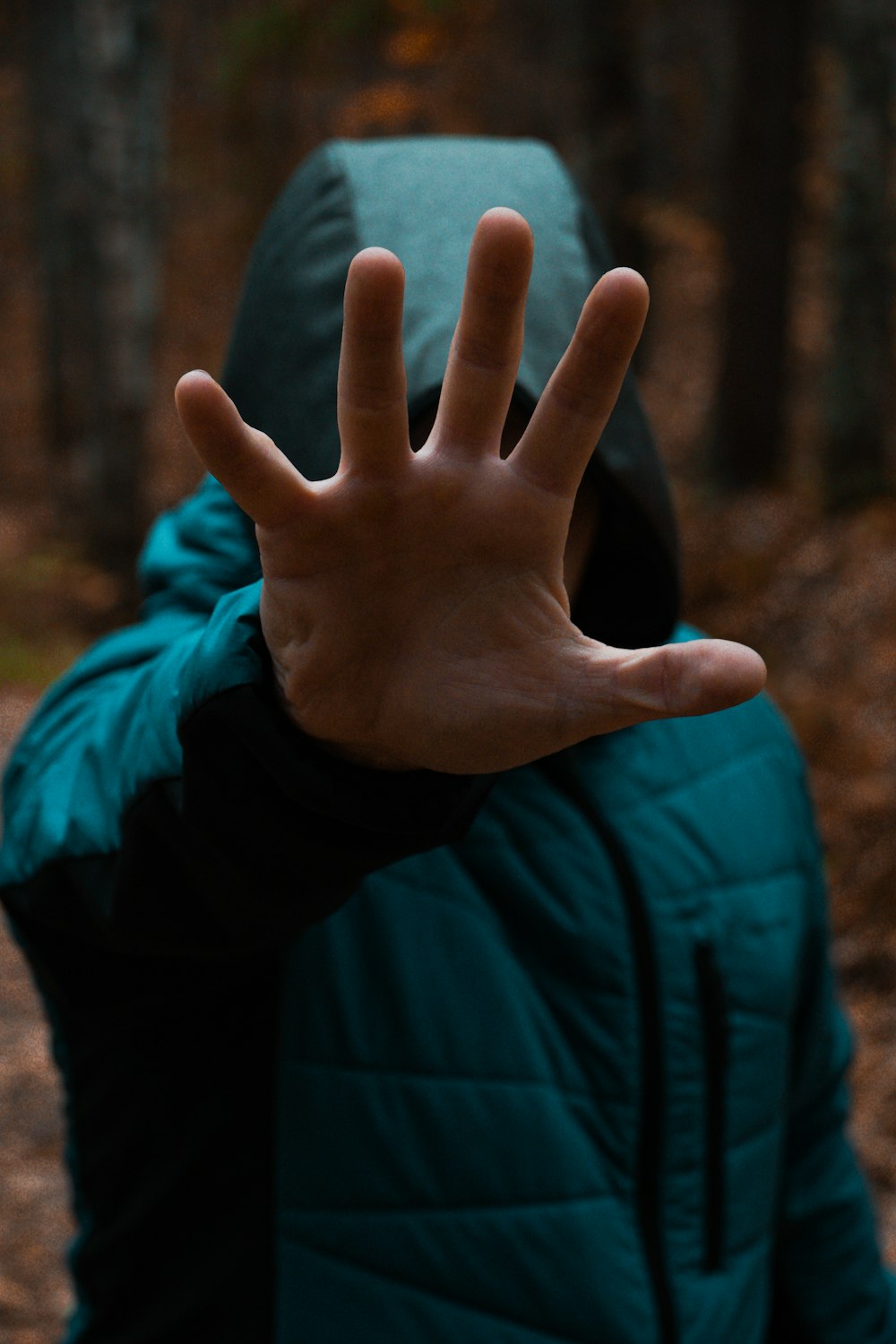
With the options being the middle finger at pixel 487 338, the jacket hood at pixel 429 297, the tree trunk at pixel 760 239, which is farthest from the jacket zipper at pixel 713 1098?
the tree trunk at pixel 760 239

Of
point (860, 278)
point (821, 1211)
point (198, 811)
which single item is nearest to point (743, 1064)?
point (821, 1211)

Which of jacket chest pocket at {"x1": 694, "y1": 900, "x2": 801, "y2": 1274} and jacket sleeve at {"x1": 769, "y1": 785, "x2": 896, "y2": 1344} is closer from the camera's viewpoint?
jacket chest pocket at {"x1": 694, "y1": 900, "x2": 801, "y2": 1274}

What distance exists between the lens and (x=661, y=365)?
645 inches

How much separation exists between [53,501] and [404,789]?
1328 cm

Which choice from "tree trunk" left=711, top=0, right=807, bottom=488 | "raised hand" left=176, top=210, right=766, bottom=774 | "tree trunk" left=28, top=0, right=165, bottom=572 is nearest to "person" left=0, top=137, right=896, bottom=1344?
"raised hand" left=176, top=210, right=766, bottom=774

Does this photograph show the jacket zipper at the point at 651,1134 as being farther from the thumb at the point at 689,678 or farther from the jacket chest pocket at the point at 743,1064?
the thumb at the point at 689,678

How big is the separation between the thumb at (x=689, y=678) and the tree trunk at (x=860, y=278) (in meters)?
8.25

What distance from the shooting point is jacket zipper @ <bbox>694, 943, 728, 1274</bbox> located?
172cm

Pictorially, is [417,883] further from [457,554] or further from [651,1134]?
[457,554]

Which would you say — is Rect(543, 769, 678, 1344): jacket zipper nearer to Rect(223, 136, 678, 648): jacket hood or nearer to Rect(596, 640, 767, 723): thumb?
Rect(223, 136, 678, 648): jacket hood

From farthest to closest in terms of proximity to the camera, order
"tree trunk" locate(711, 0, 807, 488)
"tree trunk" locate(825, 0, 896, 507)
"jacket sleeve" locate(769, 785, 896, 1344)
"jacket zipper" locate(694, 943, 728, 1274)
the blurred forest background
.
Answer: "tree trunk" locate(711, 0, 807, 488), "tree trunk" locate(825, 0, 896, 507), the blurred forest background, "jacket sleeve" locate(769, 785, 896, 1344), "jacket zipper" locate(694, 943, 728, 1274)

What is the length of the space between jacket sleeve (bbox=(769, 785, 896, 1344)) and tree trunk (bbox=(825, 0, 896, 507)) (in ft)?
23.8

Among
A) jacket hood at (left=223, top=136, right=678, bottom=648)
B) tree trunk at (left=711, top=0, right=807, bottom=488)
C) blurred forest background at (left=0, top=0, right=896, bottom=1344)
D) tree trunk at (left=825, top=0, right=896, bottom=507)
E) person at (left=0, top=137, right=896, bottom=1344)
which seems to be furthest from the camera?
tree trunk at (left=711, top=0, right=807, bottom=488)

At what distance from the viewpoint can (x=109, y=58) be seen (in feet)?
34.0
